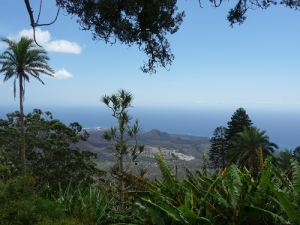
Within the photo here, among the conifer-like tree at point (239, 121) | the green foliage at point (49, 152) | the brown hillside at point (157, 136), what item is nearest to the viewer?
the green foliage at point (49, 152)

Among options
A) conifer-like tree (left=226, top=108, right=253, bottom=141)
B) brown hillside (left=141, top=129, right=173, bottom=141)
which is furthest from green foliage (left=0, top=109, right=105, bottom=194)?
brown hillside (left=141, top=129, right=173, bottom=141)

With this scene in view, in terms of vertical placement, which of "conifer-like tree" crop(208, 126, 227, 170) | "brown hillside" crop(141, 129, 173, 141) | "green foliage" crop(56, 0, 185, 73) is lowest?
"brown hillside" crop(141, 129, 173, 141)

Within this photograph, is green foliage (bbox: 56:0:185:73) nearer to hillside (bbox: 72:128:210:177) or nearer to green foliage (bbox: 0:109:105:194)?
green foliage (bbox: 0:109:105:194)

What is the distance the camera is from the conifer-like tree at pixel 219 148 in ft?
86.1

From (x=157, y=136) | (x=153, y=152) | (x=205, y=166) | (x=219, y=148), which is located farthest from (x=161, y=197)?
(x=157, y=136)

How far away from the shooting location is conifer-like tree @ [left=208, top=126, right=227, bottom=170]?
26.2 m

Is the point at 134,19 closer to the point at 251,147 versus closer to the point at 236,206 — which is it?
the point at 236,206

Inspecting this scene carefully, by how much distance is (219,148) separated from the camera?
27.9 metres

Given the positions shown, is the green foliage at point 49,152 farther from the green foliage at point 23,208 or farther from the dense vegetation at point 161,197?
the green foliage at point 23,208

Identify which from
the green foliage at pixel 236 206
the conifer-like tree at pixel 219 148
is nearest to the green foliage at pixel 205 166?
the green foliage at pixel 236 206

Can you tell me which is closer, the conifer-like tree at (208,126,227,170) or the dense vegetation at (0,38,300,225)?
the dense vegetation at (0,38,300,225)

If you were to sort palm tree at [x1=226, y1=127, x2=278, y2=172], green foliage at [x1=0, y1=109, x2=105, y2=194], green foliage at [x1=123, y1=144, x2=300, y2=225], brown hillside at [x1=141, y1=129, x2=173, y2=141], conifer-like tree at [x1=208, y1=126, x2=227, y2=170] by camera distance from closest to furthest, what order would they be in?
green foliage at [x1=123, y1=144, x2=300, y2=225]
green foliage at [x1=0, y1=109, x2=105, y2=194]
palm tree at [x1=226, y1=127, x2=278, y2=172]
conifer-like tree at [x1=208, y1=126, x2=227, y2=170]
brown hillside at [x1=141, y1=129, x2=173, y2=141]

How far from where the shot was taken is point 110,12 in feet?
12.2

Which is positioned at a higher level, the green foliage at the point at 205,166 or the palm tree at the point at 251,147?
the green foliage at the point at 205,166
